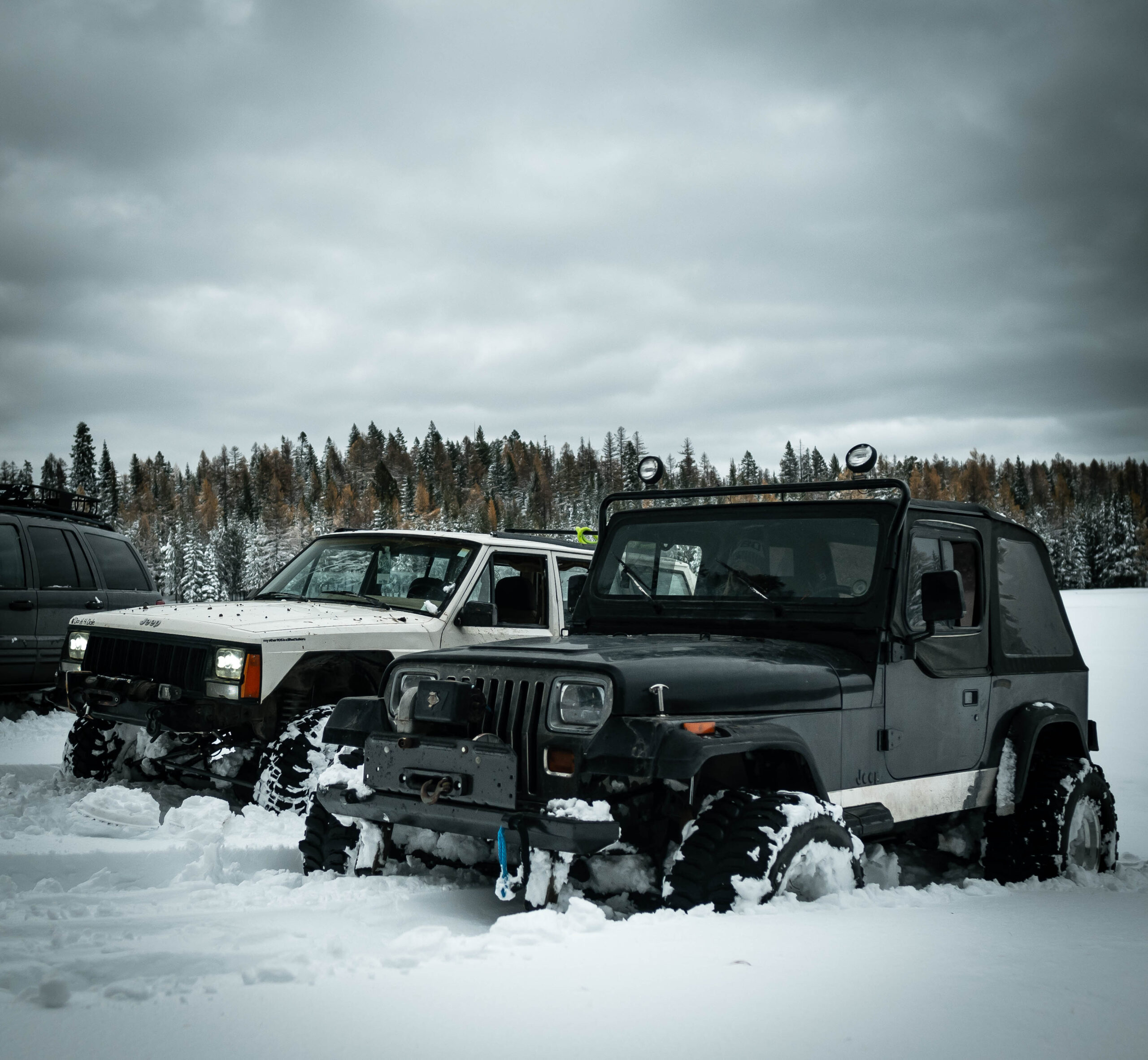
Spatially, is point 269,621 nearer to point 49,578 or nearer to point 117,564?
point 49,578

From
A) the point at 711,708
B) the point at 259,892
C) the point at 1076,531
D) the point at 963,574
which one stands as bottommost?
the point at 259,892

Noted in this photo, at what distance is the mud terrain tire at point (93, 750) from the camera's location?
22.3 ft

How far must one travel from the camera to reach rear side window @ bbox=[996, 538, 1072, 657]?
17.7 ft

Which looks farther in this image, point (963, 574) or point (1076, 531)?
point (1076, 531)

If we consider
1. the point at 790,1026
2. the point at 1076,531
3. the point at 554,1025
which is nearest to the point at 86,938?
the point at 554,1025

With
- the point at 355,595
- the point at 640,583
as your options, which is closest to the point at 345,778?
the point at 640,583

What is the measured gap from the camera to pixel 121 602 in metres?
9.62

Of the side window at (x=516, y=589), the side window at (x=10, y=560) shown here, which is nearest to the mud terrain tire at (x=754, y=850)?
A: the side window at (x=516, y=589)

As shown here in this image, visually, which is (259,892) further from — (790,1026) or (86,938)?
(790,1026)

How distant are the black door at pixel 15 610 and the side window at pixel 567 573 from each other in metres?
4.66

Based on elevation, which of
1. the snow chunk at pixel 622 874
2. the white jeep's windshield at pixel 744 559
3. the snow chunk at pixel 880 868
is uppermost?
the white jeep's windshield at pixel 744 559

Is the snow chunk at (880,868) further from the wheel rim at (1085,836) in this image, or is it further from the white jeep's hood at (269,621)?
the white jeep's hood at (269,621)

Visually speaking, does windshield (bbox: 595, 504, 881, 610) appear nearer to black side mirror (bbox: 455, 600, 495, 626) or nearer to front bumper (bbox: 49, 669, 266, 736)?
black side mirror (bbox: 455, 600, 495, 626)

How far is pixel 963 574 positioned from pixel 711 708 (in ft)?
6.67
